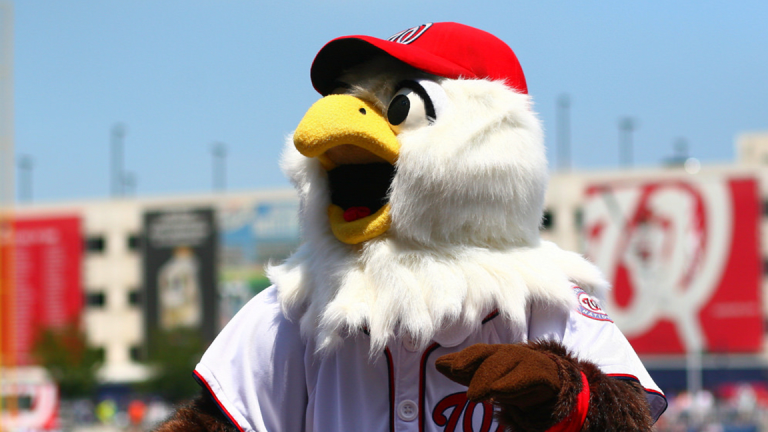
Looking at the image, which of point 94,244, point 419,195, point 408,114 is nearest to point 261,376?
point 419,195

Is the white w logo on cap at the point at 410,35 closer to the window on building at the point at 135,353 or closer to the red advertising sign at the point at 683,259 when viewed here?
the red advertising sign at the point at 683,259

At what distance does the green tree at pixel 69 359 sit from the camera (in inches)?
1347

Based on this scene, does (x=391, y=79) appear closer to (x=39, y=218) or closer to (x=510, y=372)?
(x=510, y=372)

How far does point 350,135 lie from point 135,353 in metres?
38.1

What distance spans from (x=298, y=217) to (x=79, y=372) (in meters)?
35.0

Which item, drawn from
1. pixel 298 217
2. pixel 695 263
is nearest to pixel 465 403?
pixel 298 217

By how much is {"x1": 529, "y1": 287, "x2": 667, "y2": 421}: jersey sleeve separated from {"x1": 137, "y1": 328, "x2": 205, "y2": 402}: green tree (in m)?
32.0

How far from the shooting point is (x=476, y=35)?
6.48ft

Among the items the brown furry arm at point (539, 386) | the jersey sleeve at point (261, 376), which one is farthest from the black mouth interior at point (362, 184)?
the brown furry arm at point (539, 386)

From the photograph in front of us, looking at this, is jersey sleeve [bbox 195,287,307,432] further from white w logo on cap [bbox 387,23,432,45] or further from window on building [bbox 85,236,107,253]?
window on building [bbox 85,236,107,253]

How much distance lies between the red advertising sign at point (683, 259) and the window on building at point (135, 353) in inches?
771

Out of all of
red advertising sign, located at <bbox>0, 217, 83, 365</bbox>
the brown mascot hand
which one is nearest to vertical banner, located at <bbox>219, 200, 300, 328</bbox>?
red advertising sign, located at <bbox>0, 217, 83, 365</bbox>

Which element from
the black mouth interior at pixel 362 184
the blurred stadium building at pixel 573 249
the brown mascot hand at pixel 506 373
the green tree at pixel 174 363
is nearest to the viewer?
the brown mascot hand at pixel 506 373

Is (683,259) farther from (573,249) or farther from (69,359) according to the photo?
(69,359)
